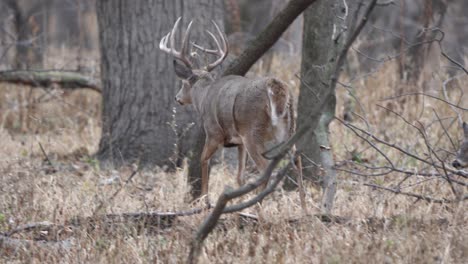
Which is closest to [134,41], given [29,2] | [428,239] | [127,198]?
[127,198]

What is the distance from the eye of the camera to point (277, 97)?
20.6ft

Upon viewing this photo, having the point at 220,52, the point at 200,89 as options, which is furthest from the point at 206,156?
the point at 220,52

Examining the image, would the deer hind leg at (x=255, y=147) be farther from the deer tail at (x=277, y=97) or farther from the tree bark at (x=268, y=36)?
the tree bark at (x=268, y=36)

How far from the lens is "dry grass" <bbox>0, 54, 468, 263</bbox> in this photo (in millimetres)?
4906

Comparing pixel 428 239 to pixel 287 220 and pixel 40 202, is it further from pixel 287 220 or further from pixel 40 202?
pixel 40 202

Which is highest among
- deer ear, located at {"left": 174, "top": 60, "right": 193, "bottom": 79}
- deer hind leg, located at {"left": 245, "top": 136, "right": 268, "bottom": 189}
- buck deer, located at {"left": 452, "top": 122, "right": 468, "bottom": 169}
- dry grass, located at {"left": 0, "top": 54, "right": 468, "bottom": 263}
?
deer ear, located at {"left": 174, "top": 60, "right": 193, "bottom": 79}

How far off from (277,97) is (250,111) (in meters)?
0.25

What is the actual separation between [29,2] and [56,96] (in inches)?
474

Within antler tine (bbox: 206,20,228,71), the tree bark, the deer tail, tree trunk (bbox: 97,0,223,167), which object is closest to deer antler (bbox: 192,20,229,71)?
antler tine (bbox: 206,20,228,71)

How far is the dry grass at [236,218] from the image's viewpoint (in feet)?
16.1

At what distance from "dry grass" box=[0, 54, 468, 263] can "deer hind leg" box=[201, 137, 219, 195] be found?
242mm

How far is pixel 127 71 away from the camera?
29.2 ft

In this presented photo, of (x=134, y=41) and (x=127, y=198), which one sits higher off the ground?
(x=134, y=41)

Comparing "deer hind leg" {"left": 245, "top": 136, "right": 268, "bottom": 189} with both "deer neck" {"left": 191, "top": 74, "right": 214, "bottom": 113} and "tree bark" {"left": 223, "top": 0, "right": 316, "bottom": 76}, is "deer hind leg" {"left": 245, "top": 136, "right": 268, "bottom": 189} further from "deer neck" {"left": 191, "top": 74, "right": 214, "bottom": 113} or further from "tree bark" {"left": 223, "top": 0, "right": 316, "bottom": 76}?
"deer neck" {"left": 191, "top": 74, "right": 214, "bottom": 113}
